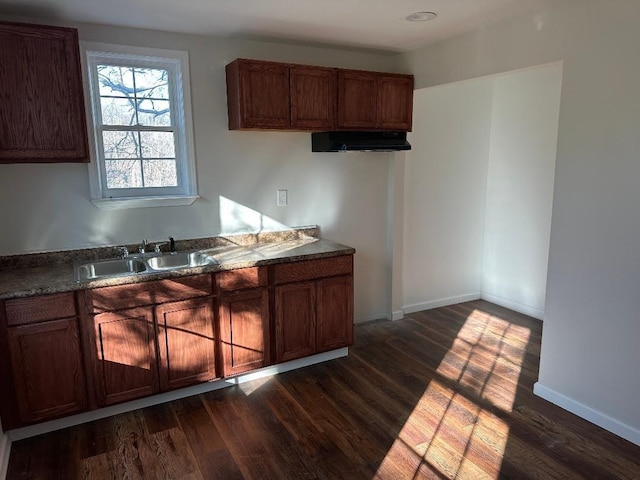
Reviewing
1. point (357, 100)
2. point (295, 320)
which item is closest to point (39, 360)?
point (295, 320)

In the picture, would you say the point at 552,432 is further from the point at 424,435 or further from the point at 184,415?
the point at 184,415

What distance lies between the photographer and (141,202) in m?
3.13

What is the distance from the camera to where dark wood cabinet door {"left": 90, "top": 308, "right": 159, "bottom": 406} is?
2.64 metres

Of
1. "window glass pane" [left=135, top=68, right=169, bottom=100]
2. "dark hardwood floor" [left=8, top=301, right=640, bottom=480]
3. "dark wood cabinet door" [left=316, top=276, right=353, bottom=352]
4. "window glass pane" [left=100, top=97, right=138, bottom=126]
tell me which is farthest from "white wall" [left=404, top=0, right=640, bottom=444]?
"window glass pane" [left=100, top=97, right=138, bottom=126]

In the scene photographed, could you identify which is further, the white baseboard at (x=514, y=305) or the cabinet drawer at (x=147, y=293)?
the white baseboard at (x=514, y=305)

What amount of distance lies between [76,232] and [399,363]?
248cm

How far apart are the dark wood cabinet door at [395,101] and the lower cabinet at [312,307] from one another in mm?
1187

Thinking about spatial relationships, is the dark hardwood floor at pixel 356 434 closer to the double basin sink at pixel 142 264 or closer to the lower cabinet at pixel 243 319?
the lower cabinet at pixel 243 319

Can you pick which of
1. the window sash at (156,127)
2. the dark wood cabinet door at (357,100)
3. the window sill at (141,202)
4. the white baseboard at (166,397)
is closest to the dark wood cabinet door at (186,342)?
the white baseboard at (166,397)

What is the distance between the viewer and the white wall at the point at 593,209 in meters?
2.40

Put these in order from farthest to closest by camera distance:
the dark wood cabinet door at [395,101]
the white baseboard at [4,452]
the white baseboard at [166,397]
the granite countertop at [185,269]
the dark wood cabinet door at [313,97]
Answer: the dark wood cabinet door at [395,101] → the dark wood cabinet door at [313,97] → the white baseboard at [166,397] → the granite countertop at [185,269] → the white baseboard at [4,452]

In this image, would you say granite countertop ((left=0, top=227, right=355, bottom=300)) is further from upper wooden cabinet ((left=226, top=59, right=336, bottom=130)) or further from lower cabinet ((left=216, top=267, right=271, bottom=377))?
upper wooden cabinet ((left=226, top=59, right=336, bottom=130))

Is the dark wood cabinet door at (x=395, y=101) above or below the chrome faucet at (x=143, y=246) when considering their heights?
above

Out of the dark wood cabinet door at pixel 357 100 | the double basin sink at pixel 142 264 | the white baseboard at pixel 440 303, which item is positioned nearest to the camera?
the double basin sink at pixel 142 264
